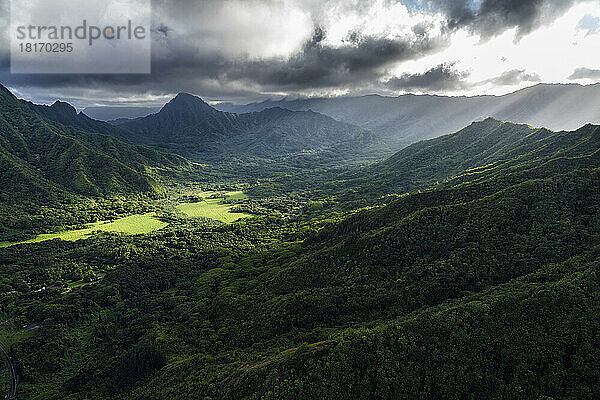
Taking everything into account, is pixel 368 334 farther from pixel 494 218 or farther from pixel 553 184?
pixel 553 184

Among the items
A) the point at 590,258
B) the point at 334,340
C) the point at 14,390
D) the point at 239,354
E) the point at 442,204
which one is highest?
the point at 442,204

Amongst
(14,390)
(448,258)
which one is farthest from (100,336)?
(448,258)

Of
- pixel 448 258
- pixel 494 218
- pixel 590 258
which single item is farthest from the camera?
pixel 494 218

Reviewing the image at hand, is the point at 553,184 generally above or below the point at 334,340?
above

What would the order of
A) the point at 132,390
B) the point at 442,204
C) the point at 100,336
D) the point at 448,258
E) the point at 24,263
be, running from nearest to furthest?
the point at 132,390, the point at 448,258, the point at 100,336, the point at 442,204, the point at 24,263

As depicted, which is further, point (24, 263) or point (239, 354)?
point (24, 263)

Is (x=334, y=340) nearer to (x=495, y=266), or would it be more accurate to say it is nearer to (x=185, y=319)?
(x=495, y=266)

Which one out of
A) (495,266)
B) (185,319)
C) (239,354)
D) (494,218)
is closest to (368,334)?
(239,354)
